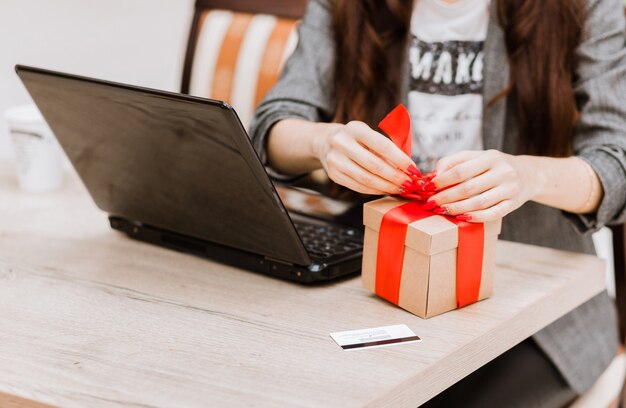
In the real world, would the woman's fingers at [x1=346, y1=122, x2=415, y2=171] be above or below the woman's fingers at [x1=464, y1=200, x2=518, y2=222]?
above

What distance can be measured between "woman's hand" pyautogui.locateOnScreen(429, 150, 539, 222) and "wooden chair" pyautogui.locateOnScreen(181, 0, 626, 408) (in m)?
0.82

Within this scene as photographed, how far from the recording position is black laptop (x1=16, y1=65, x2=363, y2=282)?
31.7 inches

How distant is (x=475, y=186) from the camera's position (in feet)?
2.60

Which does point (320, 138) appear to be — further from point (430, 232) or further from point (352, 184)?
point (430, 232)

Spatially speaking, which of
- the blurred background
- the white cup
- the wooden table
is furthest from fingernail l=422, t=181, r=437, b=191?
the blurred background

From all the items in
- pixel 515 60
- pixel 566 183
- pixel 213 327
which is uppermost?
pixel 515 60

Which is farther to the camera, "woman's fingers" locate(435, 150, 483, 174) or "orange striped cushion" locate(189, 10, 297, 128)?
"orange striped cushion" locate(189, 10, 297, 128)

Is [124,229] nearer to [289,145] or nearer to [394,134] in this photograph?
[289,145]

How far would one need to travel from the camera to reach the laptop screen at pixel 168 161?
797 mm

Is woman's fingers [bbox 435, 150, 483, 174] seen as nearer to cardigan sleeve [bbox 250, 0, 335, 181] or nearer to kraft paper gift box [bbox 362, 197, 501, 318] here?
kraft paper gift box [bbox 362, 197, 501, 318]

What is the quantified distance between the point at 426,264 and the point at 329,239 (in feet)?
0.71

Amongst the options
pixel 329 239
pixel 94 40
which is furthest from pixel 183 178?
pixel 94 40

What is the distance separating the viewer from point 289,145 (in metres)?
1.11

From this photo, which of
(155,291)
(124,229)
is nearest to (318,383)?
(155,291)
